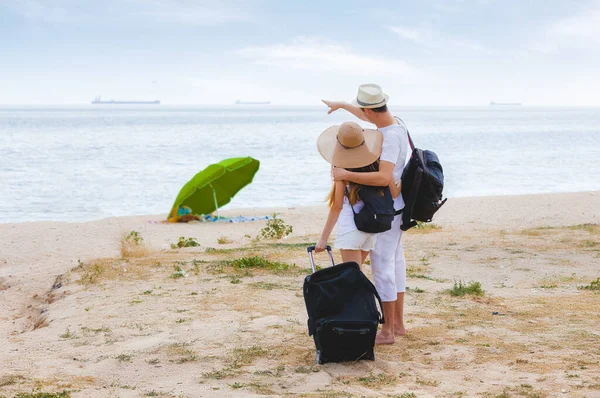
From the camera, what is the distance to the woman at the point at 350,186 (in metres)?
4.88

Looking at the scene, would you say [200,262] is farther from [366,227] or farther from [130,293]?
[366,227]

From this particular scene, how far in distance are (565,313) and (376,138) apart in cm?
286

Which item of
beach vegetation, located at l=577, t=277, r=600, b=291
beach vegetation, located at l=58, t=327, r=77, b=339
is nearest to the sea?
beach vegetation, located at l=58, t=327, r=77, b=339

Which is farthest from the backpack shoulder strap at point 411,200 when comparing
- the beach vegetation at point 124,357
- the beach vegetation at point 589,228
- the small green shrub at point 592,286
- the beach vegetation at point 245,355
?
the beach vegetation at point 589,228

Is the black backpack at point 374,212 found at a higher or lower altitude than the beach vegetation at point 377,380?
higher

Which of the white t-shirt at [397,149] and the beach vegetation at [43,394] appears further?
the white t-shirt at [397,149]

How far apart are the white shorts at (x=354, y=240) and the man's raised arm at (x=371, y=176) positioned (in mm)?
358

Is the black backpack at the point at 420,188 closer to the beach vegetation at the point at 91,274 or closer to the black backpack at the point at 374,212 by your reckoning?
the black backpack at the point at 374,212

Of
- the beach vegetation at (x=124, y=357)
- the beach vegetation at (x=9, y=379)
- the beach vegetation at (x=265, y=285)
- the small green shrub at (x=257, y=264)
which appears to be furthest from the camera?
the small green shrub at (x=257, y=264)

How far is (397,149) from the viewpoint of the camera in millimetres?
4965

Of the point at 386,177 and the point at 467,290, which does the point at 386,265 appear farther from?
the point at 467,290

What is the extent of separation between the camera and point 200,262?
30.2 feet

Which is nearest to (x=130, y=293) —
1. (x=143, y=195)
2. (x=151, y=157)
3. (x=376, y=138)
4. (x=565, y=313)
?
(x=376, y=138)

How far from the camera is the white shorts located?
16.3ft
